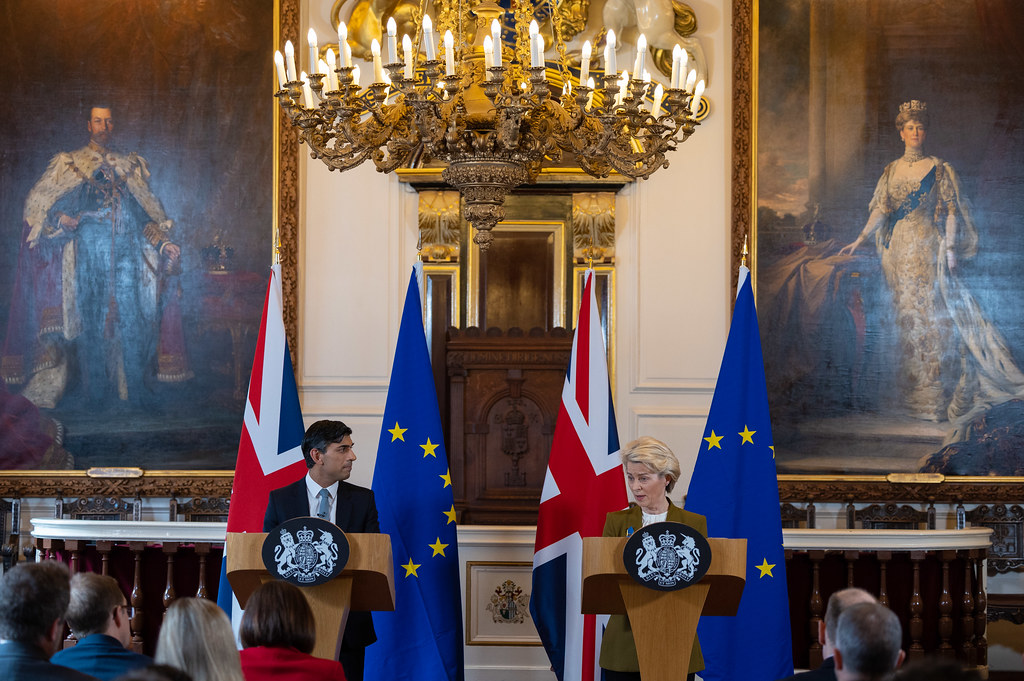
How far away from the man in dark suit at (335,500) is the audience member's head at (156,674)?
7.16 ft

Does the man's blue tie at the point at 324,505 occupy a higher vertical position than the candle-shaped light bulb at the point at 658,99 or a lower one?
lower

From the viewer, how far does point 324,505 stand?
458 cm

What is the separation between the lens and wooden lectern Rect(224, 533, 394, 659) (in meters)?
3.85

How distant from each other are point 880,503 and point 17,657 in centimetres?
609

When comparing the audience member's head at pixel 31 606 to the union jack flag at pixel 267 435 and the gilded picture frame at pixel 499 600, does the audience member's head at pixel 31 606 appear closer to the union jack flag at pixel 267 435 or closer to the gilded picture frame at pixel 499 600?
the union jack flag at pixel 267 435

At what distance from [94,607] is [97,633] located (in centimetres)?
8

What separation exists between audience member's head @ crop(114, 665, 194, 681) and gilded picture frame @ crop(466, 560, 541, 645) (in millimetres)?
3667

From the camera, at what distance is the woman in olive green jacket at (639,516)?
4.05 meters

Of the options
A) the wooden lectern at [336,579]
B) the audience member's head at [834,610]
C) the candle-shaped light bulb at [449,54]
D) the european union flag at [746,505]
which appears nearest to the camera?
the audience member's head at [834,610]

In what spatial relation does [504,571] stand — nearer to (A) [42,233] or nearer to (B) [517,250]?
(B) [517,250]

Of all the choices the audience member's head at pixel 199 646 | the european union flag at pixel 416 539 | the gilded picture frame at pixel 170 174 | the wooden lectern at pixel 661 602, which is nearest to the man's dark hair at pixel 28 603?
the audience member's head at pixel 199 646

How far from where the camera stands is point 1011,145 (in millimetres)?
7570

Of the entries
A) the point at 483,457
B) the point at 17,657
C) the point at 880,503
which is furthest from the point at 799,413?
the point at 17,657

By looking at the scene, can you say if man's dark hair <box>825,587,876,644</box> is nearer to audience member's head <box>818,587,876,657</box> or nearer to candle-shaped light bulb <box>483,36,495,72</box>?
audience member's head <box>818,587,876,657</box>
